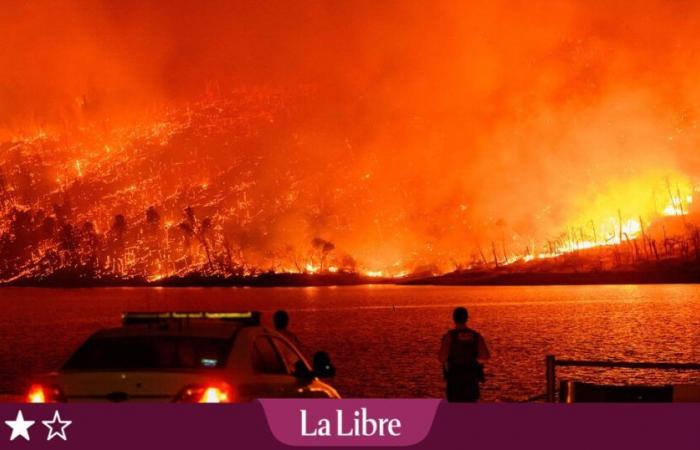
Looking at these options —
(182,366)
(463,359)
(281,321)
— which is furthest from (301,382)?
(281,321)

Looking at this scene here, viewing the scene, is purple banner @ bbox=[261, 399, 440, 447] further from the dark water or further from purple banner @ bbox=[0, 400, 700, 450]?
the dark water

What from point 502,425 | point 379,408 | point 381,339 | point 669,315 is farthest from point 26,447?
point 669,315

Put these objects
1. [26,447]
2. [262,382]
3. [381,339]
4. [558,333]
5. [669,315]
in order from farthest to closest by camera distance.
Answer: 1. [669,315]
2. [558,333]
3. [381,339]
4. [262,382]
5. [26,447]

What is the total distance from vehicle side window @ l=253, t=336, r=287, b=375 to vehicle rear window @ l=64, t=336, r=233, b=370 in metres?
0.55

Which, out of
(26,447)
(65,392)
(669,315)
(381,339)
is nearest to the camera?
(26,447)

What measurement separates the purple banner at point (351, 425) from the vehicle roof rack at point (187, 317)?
4.57 meters

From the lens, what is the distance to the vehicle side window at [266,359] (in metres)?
11.1

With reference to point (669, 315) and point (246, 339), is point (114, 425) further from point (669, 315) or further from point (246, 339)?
point (669, 315)

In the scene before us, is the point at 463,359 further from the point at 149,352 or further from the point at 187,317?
the point at 149,352

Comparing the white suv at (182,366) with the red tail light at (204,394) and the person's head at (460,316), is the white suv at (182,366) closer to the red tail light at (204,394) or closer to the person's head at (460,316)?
the red tail light at (204,394)

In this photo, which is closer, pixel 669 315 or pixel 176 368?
pixel 176 368

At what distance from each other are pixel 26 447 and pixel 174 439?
98cm

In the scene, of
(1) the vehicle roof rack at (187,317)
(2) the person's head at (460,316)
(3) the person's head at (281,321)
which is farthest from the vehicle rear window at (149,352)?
(3) the person's head at (281,321)

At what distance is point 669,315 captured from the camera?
541ft
